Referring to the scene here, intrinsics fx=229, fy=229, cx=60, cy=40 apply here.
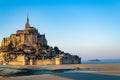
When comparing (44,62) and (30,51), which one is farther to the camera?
(30,51)

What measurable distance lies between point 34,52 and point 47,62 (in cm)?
2327

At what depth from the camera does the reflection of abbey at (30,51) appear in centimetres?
15312

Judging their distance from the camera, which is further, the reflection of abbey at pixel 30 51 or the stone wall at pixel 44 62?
the reflection of abbey at pixel 30 51

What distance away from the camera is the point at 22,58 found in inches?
6112

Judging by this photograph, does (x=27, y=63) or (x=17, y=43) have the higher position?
(x=17, y=43)

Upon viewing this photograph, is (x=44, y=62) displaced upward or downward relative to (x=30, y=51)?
downward

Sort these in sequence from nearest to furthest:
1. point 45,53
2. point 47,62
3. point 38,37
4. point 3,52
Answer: point 47,62 < point 45,53 < point 3,52 < point 38,37

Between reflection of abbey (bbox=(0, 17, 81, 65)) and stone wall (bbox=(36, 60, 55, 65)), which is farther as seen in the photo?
reflection of abbey (bbox=(0, 17, 81, 65))

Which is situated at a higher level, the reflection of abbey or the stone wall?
the reflection of abbey

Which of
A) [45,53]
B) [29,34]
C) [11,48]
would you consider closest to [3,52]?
[11,48]

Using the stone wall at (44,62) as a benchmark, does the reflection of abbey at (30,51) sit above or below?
above

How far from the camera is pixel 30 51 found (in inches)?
6747

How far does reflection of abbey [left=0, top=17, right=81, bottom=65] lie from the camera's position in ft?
502

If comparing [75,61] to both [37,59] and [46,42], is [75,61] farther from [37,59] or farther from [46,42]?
[46,42]
